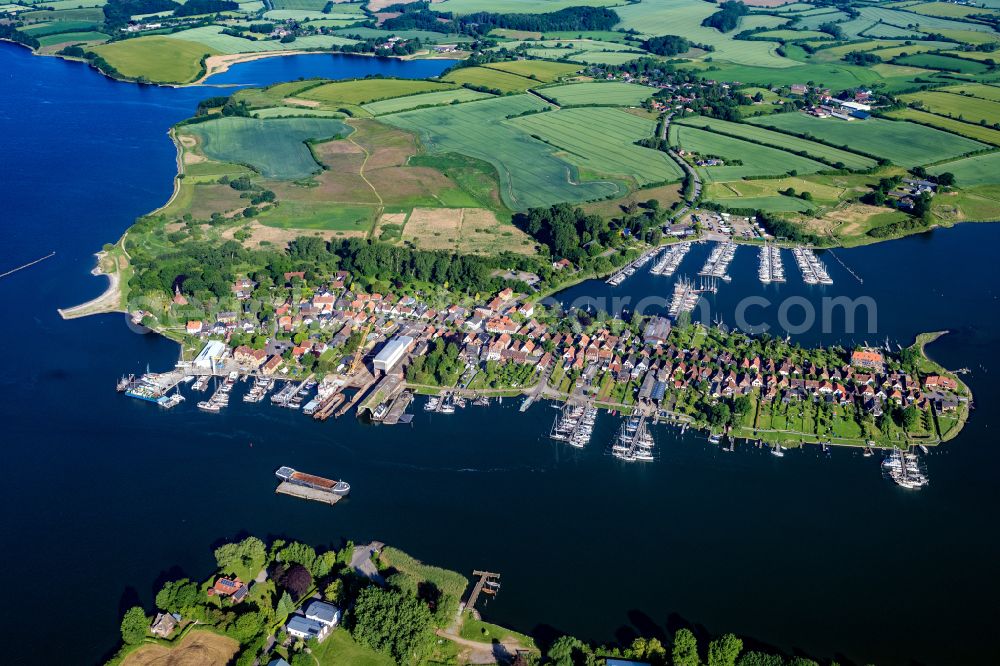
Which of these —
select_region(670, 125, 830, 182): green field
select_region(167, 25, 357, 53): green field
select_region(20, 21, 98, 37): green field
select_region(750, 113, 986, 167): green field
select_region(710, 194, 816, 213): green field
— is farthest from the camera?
select_region(20, 21, 98, 37): green field

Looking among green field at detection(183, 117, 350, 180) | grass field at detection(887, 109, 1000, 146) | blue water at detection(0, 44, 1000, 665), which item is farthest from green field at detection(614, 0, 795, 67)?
blue water at detection(0, 44, 1000, 665)

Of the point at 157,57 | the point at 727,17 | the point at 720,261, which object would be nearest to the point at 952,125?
the point at 720,261

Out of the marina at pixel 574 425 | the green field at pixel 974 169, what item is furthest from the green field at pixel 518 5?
the marina at pixel 574 425

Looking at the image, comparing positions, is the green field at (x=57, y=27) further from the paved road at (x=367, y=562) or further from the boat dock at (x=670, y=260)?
the paved road at (x=367, y=562)

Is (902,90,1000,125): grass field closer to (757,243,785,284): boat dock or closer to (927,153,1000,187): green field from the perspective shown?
(927,153,1000,187): green field

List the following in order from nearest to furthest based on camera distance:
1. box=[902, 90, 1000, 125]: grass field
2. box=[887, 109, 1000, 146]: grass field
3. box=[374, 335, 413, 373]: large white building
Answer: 1. box=[374, 335, 413, 373]: large white building
2. box=[887, 109, 1000, 146]: grass field
3. box=[902, 90, 1000, 125]: grass field

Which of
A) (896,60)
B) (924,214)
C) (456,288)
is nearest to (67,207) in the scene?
(456,288)

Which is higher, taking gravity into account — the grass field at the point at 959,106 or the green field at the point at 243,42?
the green field at the point at 243,42
